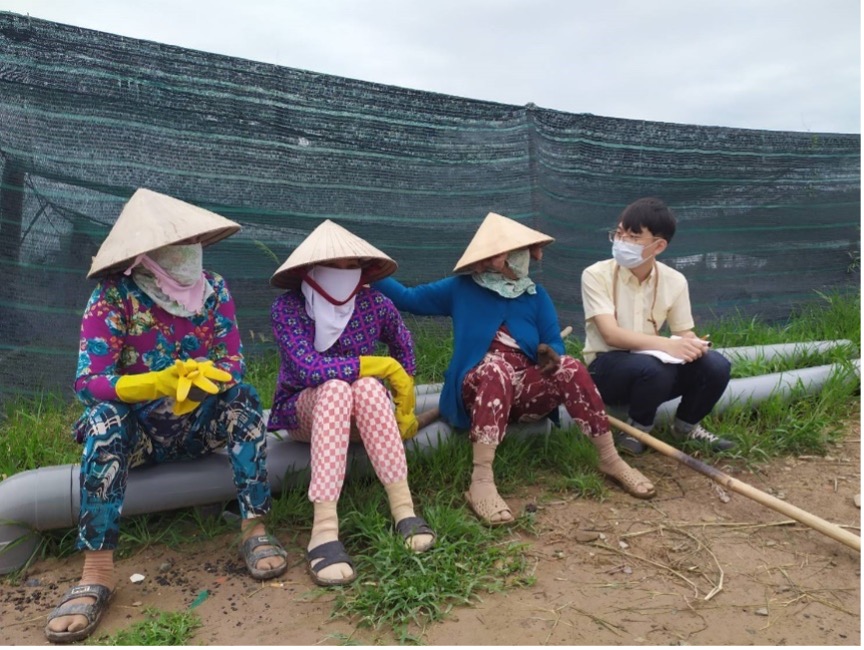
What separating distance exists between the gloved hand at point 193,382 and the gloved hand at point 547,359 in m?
1.33

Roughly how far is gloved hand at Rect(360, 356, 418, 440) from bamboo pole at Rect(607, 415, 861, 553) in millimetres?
1057

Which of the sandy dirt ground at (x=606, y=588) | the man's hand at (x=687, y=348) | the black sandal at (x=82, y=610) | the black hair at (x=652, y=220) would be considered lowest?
the sandy dirt ground at (x=606, y=588)

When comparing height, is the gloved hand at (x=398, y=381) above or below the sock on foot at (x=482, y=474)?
above

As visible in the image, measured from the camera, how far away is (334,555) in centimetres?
252

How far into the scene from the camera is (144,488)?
9.05 ft

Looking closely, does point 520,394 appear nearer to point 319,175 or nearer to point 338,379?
point 338,379

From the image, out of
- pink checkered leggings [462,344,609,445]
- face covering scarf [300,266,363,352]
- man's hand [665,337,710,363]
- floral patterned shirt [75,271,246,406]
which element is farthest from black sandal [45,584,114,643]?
man's hand [665,337,710,363]

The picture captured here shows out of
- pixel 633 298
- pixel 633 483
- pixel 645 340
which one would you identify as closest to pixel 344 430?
pixel 633 483

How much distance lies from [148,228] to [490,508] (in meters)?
1.66

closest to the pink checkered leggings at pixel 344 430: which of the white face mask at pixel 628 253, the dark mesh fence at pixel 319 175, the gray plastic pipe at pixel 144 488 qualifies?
the gray plastic pipe at pixel 144 488

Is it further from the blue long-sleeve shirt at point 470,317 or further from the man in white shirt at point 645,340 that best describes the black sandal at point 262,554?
the man in white shirt at point 645,340

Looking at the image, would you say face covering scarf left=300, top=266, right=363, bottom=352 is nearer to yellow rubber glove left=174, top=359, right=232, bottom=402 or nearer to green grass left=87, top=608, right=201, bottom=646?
yellow rubber glove left=174, top=359, right=232, bottom=402

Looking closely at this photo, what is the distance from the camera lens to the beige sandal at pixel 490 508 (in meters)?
2.85

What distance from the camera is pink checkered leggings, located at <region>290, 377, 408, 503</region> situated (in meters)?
2.62
